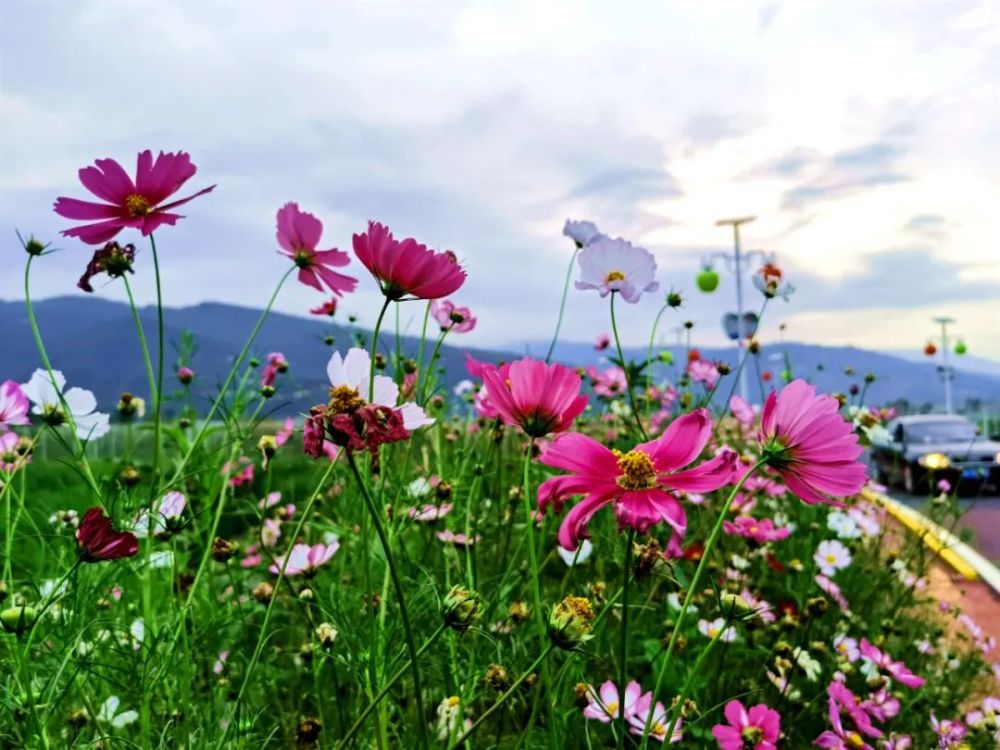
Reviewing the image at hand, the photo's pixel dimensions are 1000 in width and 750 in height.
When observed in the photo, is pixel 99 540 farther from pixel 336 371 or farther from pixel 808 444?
pixel 808 444

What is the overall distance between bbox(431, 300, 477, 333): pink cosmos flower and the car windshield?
6.94m

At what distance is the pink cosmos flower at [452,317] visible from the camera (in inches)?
59.0

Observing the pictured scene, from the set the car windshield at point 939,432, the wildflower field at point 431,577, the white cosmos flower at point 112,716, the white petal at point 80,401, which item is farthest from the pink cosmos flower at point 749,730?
the car windshield at point 939,432

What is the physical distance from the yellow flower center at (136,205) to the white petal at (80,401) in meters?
0.32

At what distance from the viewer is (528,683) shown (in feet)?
3.66

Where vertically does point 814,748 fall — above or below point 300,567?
below

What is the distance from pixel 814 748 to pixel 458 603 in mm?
1241

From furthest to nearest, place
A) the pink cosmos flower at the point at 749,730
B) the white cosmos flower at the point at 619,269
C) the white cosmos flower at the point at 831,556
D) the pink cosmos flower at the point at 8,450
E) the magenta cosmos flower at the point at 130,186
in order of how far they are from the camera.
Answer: the white cosmos flower at the point at 831,556, the pink cosmos flower at the point at 8,450, the white cosmos flower at the point at 619,269, the pink cosmos flower at the point at 749,730, the magenta cosmos flower at the point at 130,186

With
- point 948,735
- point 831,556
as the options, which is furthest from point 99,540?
point 831,556

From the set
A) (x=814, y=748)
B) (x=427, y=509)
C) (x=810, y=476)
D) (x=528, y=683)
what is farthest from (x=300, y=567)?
(x=814, y=748)

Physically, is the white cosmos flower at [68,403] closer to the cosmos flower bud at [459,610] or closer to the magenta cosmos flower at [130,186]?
the magenta cosmos flower at [130,186]

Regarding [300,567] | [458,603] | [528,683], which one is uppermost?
[458,603]

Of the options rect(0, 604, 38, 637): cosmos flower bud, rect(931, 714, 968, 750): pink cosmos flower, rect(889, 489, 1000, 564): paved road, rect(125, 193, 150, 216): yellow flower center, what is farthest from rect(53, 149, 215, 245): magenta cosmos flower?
rect(889, 489, 1000, 564): paved road

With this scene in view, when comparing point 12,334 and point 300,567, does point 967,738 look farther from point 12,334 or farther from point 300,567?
point 12,334
